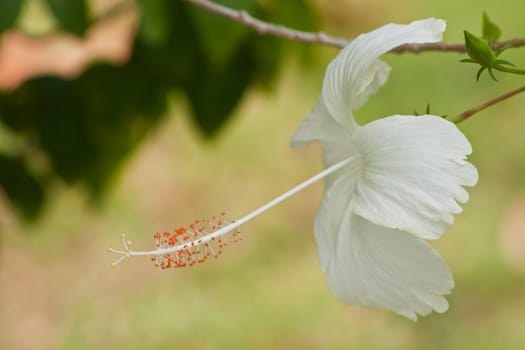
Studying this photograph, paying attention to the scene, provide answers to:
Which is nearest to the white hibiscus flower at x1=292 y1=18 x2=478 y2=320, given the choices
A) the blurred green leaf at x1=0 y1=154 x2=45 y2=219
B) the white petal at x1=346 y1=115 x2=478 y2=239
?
the white petal at x1=346 y1=115 x2=478 y2=239

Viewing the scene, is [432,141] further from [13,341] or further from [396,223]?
[13,341]

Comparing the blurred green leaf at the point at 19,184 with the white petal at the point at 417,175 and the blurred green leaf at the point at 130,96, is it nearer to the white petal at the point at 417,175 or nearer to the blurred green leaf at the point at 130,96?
the blurred green leaf at the point at 130,96

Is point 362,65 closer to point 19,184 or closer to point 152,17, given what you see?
point 152,17

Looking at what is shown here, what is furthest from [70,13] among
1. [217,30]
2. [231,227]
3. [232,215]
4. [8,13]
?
[232,215]

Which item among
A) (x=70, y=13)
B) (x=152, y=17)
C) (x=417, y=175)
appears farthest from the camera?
(x=70, y=13)

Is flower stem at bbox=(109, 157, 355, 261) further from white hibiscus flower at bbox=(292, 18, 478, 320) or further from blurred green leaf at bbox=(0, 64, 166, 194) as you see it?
blurred green leaf at bbox=(0, 64, 166, 194)

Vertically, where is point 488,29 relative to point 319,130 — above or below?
above

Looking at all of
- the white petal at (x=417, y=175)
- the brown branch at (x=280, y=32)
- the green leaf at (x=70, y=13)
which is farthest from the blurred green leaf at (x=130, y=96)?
the white petal at (x=417, y=175)
